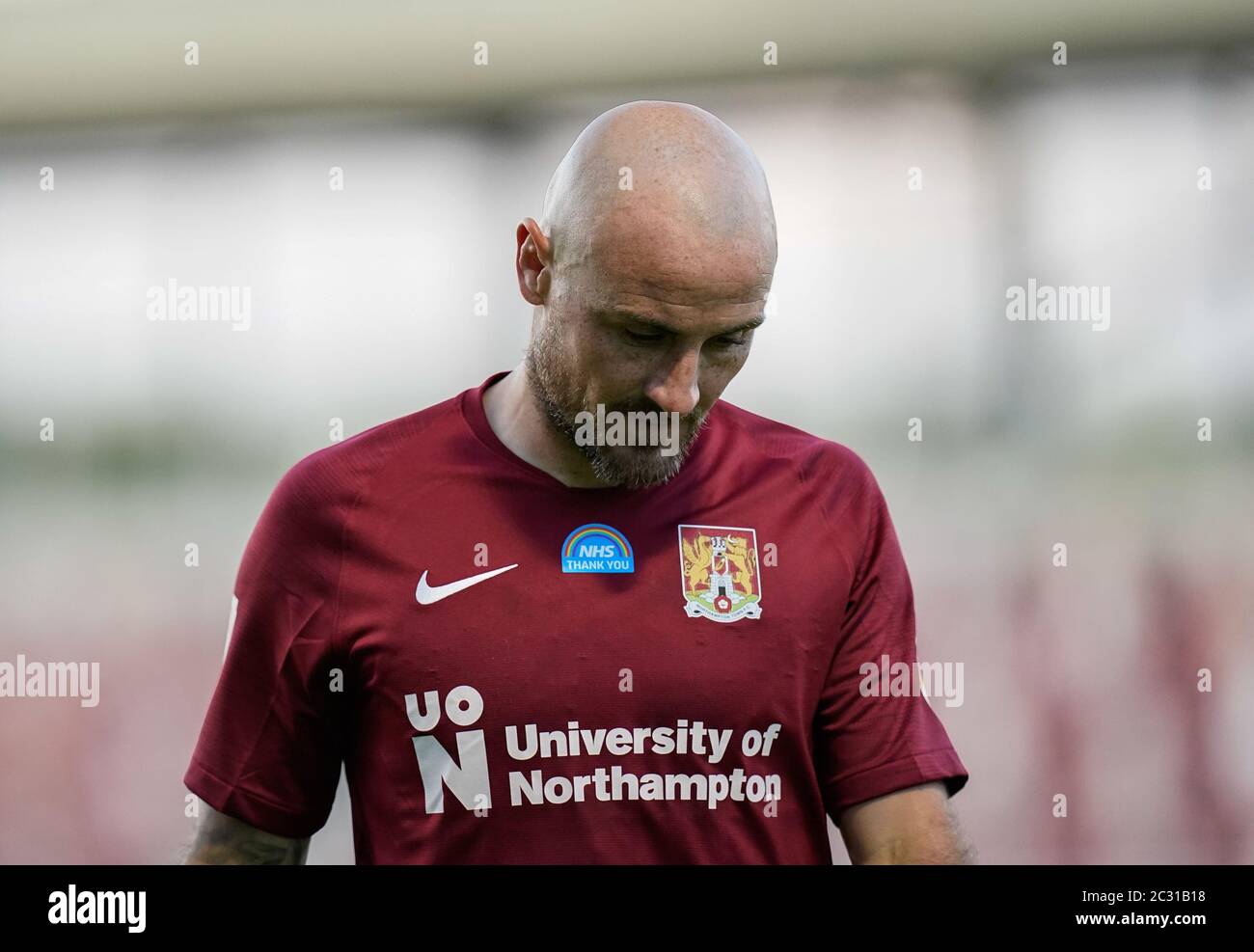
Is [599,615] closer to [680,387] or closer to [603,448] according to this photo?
[603,448]

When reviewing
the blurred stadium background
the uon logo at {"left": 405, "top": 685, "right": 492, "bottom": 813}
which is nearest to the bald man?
the uon logo at {"left": 405, "top": 685, "right": 492, "bottom": 813}

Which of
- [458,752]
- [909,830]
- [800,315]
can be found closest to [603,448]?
[458,752]

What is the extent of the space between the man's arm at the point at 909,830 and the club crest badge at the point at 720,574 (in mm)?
396

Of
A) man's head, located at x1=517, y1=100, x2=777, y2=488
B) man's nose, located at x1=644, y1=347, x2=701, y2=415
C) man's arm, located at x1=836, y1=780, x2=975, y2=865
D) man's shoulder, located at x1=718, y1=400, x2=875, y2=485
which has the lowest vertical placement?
man's arm, located at x1=836, y1=780, x2=975, y2=865

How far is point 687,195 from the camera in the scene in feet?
5.77

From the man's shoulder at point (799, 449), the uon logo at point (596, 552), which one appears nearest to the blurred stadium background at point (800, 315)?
the man's shoulder at point (799, 449)


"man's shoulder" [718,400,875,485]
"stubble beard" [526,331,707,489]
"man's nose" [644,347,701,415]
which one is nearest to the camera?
"man's nose" [644,347,701,415]

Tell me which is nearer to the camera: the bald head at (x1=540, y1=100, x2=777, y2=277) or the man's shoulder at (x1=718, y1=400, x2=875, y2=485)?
the bald head at (x1=540, y1=100, x2=777, y2=277)

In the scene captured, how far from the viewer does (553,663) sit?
1.85 metres

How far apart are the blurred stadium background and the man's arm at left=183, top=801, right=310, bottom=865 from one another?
134 centimetres

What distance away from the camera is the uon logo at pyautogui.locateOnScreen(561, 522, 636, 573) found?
1.90 metres

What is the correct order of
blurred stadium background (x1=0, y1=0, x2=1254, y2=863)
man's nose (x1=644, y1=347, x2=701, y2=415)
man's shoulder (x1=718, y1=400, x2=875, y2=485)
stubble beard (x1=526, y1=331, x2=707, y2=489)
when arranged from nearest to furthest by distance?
man's nose (x1=644, y1=347, x2=701, y2=415), stubble beard (x1=526, y1=331, x2=707, y2=489), man's shoulder (x1=718, y1=400, x2=875, y2=485), blurred stadium background (x1=0, y1=0, x2=1254, y2=863)

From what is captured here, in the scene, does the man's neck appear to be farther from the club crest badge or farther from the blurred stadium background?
the blurred stadium background

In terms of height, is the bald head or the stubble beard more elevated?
the bald head
